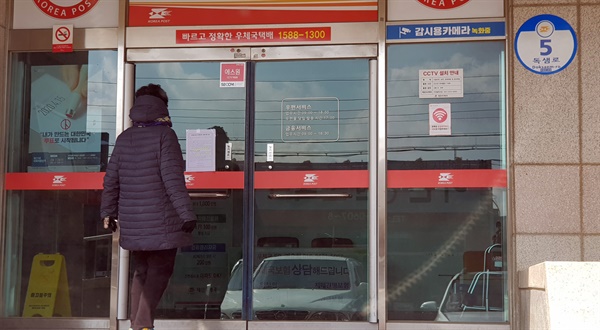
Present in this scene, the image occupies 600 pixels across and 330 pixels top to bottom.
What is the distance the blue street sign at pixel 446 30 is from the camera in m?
7.14

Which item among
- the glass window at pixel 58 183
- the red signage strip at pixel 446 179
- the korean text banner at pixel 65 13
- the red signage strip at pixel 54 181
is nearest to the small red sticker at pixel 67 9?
the korean text banner at pixel 65 13

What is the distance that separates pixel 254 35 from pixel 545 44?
226 centimetres

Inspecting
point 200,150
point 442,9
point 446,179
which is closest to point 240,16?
point 200,150

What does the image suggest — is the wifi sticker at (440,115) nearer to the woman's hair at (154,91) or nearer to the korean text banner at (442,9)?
the korean text banner at (442,9)

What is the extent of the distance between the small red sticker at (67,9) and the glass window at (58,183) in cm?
33

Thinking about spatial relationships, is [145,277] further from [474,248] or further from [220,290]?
[474,248]

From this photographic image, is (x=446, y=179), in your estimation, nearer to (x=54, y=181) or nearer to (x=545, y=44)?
(x=545, y=44)

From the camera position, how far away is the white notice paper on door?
7.30 m

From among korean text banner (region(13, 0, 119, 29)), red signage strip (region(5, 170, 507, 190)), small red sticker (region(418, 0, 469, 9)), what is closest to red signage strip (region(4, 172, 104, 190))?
red signage strip (region(5, 170, 507, 190))

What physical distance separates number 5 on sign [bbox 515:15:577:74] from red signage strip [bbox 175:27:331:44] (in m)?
1.51

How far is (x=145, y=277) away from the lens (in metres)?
6.38

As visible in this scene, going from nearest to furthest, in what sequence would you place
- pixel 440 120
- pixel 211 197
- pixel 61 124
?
1. pixel 440 120
2. pixel 211 197
3. pixel 61 124

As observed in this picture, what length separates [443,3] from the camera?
7.24 metres

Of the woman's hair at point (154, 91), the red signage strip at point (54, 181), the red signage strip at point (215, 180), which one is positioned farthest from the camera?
the red signage strip at point (54, 181)
